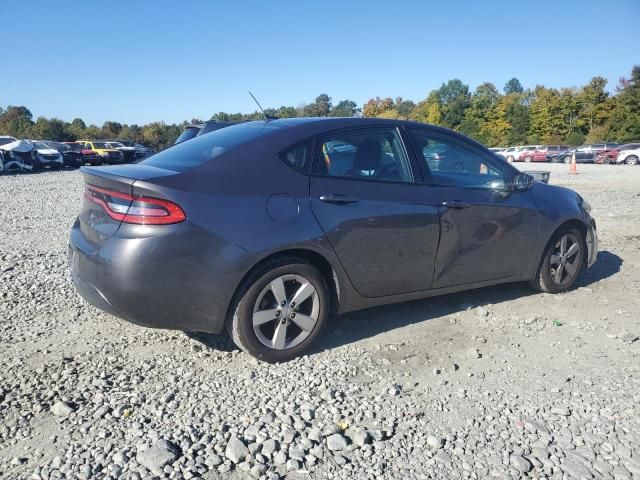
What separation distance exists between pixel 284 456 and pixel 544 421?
142 cm

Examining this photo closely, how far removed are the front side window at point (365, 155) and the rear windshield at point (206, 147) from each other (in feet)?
1.42

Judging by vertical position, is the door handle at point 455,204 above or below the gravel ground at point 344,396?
above

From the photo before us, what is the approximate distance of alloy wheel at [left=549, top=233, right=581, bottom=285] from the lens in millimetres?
4984

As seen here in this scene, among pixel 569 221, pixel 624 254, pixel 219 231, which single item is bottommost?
pixel 624 254

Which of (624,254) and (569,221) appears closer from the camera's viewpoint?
(569,221)

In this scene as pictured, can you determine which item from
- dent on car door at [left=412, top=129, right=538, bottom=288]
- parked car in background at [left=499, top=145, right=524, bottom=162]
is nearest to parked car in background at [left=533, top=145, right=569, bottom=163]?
parked car in background at [left=499, top=145, right=524, bottom=162]

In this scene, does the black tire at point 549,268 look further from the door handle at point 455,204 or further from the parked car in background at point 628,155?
the parked car in background at point 628,155

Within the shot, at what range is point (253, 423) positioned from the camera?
2.80m

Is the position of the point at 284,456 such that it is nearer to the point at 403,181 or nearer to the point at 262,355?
the point at 262,355

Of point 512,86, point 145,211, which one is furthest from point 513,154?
point 512,86

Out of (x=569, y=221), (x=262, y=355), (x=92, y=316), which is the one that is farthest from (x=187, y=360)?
(x=569, y=221)

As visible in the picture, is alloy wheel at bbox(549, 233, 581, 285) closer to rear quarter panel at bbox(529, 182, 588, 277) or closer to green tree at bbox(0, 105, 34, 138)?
rear quarter panel at bbox(529, 182, 588, 277)

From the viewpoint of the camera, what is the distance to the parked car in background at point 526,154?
46.7 meters

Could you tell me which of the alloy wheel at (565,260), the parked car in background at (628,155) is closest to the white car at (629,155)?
the parked car in background at (628,155)
